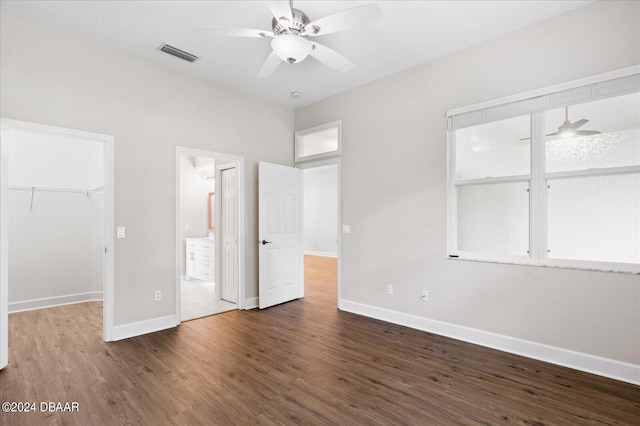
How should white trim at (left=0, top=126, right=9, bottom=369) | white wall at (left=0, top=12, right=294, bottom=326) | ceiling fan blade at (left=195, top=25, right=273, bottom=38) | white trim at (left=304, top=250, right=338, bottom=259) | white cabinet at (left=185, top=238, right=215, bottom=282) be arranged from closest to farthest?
ceiling fan blade at (left=195, top=25, right=273, bottom=38) < white trim at (left=0, top=126, right=9, bottom=369) < white wall at (left=0, top=12, right=294, bottom=326) < white cabinet at (left=185, top=238, right=215, bottom=282) < white trim at (left=304, top=250, right=338, bottom=259)

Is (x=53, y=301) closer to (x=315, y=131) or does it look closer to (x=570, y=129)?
(x=315, y=131)

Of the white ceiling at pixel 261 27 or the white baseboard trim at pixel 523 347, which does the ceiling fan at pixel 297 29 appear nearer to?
the white ceiling at pixel 261 27

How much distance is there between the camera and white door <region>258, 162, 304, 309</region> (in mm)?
4543

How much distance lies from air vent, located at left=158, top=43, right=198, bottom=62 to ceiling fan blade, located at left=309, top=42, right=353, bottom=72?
67.1 inches

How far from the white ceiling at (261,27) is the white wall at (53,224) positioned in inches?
88.0

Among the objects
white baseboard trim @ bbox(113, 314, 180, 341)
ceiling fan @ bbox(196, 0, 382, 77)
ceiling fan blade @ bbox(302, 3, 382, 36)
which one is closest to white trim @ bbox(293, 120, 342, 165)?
ceiling fan @ bbox(196, 0, 382, 77)

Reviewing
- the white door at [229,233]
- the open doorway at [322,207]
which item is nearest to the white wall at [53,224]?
the white door at [229,233]

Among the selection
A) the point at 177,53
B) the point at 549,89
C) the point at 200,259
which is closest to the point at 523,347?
the point at 549,89

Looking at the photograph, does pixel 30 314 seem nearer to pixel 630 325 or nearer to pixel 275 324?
pixel 275 324

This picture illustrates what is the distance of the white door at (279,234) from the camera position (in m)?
4.54

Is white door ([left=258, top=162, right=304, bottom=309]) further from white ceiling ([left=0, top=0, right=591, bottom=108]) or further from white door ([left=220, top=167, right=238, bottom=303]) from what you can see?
white ceiling ([left=0, top=0, right=591, bottom=108])

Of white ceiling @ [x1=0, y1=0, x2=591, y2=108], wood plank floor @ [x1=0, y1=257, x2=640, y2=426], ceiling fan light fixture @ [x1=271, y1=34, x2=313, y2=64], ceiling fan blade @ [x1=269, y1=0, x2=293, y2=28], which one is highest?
white ceiling @ [x1=0, y1=0, x2=591, y2=108]

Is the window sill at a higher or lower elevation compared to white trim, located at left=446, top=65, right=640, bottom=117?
lower

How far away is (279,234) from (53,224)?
3441 mm
